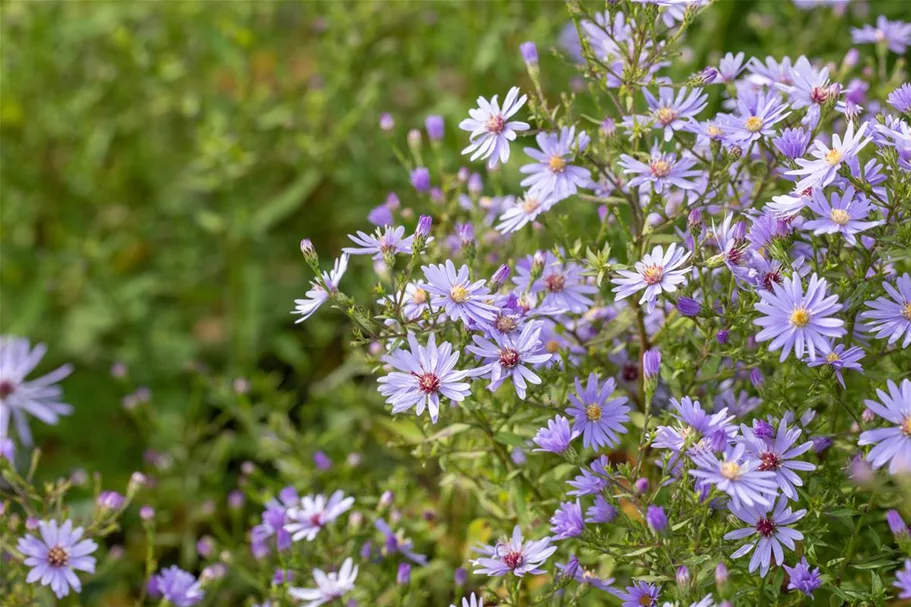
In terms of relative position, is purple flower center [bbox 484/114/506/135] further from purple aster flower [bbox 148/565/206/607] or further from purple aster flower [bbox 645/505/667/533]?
purple aster flower [bbox 148/565/206/607]

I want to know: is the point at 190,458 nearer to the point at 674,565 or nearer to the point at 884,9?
the point at 674,565

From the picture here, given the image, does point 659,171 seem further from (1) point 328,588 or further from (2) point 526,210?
(1) point 328,588

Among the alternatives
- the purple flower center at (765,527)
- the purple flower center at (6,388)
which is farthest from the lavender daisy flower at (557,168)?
the purple flower center at (6,388)

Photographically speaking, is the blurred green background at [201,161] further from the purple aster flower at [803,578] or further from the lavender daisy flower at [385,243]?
the purple aster flower at [803,578]

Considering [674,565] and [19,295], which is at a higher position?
[19,295]

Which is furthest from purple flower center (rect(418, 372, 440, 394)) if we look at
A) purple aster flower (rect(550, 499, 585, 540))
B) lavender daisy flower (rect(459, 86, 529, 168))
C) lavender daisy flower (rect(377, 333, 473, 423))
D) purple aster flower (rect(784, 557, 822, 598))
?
purple aster flower (rect(784, 557, 822, 598))

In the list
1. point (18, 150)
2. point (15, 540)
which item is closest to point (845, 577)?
point (15, 540)
